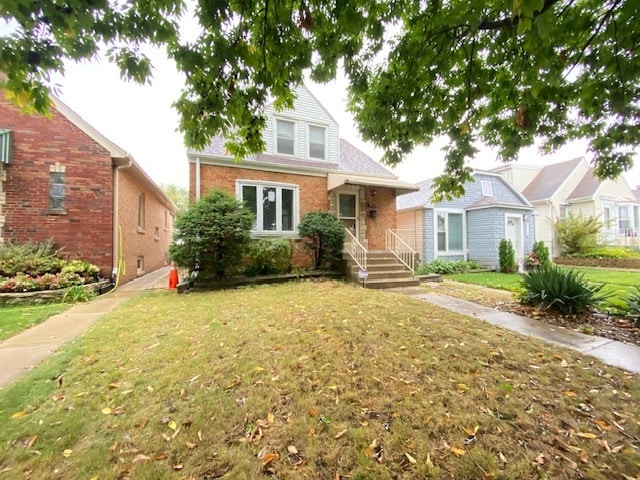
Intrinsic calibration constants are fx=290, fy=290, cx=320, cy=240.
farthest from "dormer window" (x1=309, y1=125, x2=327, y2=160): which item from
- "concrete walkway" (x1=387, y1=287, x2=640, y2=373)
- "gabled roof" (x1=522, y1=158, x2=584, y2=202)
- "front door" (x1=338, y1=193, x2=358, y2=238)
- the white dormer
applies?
"gabled roof" (x1=522, y1=158, x2=584, y2=202)

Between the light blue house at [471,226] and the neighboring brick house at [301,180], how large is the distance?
2986mm

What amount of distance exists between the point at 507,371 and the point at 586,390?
62 cm

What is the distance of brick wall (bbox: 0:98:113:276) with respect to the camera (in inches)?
319

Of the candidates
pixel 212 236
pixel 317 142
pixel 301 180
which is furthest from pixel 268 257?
pixel 317 142

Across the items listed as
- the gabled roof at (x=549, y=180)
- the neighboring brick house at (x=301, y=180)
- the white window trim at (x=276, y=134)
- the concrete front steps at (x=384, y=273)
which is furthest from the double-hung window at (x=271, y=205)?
the gabled roof at (x=549, y=180)

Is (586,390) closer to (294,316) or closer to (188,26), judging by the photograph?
(294,316)

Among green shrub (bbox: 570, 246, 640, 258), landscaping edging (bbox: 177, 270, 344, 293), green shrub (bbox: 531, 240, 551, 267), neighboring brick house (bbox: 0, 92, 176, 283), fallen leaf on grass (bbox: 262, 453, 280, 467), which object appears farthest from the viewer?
green shrub (bbox: 570, 246, 640, 258)

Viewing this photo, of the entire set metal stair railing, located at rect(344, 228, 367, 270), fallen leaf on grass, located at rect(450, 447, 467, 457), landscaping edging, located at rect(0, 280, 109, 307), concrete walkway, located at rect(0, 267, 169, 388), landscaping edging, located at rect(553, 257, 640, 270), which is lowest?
fallen leaf on grass, located at rect(450, 447, 467, 457)

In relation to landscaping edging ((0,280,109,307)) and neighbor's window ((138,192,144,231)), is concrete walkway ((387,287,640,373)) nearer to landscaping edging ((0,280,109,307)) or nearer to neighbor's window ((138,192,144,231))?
landscaping edging ((0,280,109,307))

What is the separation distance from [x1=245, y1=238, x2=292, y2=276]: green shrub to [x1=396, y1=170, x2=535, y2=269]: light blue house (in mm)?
7609

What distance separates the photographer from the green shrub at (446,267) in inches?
507

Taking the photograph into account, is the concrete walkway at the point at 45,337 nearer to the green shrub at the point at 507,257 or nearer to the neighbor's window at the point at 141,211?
the neighbor's window at the point at 141,211

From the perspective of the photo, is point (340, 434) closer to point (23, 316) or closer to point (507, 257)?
point (23, 316)

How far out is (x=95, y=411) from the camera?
7.97ft
